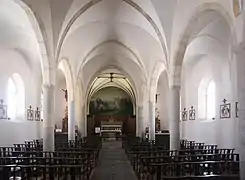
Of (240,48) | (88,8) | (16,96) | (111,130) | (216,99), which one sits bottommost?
(111,130)

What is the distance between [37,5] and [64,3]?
2.09 m

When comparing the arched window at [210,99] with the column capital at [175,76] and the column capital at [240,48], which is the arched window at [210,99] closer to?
the column capital at [175,76]

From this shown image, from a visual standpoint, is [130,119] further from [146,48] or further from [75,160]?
[75,160]

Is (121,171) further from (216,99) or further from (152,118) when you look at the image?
(152,118)

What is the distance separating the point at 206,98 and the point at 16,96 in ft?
41.7

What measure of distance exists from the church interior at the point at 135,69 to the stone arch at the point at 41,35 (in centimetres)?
4

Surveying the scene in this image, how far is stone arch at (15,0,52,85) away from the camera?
1451 centimetres

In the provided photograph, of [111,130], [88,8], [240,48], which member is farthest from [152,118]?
[240,48]

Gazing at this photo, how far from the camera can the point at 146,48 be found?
25625 millimetres

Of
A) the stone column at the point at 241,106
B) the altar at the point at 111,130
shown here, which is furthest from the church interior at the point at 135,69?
the altar at the point at 111,130

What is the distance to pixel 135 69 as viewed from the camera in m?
34.6

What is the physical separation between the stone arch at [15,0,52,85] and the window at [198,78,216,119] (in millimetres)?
11857

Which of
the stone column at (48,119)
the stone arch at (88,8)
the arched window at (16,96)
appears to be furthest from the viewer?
the arched window at (16,96)

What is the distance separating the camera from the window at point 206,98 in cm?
2518
